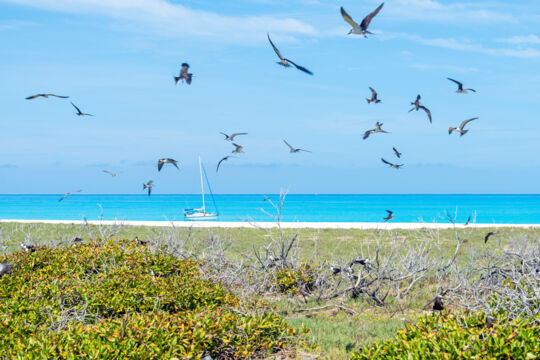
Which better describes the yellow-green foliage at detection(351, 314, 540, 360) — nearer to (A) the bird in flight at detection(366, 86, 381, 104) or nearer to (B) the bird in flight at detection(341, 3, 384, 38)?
(B) the bird in flight at detection(341, 3, 384, 38)

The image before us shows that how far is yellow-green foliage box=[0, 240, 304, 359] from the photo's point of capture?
660 centimetres

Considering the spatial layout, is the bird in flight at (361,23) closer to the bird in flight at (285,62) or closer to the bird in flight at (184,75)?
the bird in flight at (285,62)

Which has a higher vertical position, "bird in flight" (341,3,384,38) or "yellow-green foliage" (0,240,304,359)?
"bird in flight" (341,3,384,38)

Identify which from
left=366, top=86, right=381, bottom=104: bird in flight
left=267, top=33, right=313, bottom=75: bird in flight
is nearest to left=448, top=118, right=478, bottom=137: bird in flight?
left=366, top=86, right=381, bottom=104: bird in flight

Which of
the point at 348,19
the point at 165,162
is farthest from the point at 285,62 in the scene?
the point at 165,162

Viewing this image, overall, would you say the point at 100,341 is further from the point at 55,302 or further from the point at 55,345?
the point at 55,302

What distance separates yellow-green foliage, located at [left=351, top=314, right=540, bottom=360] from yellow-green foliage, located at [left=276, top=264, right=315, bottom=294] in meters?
6.43

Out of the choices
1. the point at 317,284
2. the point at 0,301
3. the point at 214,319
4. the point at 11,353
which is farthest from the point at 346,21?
the point at 0,301

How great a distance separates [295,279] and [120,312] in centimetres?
470

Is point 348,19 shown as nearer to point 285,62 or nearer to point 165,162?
point 285,62

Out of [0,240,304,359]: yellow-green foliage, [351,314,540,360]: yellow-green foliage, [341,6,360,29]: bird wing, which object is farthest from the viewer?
[341,6,360,29]: bird wing

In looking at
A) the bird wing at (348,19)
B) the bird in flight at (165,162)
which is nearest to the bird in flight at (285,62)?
the bird wing at (348,19)

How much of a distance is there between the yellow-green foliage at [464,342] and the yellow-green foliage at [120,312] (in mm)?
2117

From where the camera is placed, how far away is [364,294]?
42.2ft
